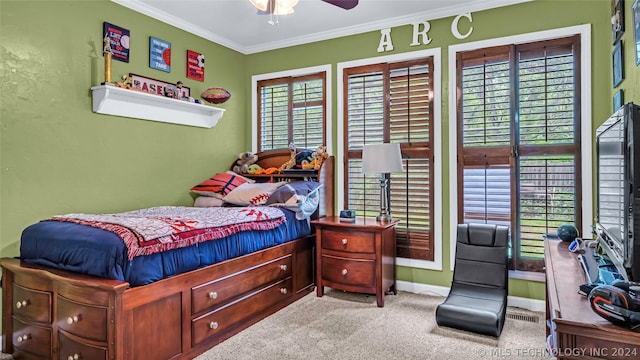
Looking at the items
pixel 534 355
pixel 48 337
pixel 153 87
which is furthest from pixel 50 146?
pixel 534 355

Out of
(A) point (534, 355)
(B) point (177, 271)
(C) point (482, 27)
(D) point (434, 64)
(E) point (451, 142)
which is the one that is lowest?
(A) point (534, 355)

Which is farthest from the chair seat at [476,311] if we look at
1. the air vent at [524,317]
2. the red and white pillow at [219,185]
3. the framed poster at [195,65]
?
the framed poster at [195,65]

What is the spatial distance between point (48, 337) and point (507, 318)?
313cm

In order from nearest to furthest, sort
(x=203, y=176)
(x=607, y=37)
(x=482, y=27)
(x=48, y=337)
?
(x=48, y=337) → (x=607, y=37) → (x=482, y=27) → (x=203, y=176)

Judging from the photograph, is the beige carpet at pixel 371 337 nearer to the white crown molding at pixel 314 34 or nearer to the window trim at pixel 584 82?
the window trim at pixel 584 82

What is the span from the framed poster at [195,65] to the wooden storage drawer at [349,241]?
2093 mm

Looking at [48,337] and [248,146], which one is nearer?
[48,337]

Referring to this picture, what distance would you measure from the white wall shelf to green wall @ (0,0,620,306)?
67mm

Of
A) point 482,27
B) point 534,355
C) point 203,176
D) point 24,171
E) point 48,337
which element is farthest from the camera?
point 203,176

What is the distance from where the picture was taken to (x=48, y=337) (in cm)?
219

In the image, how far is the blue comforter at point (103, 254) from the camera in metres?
1.98

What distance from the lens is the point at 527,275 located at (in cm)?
323

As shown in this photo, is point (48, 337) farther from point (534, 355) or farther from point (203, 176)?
point (534, 355)

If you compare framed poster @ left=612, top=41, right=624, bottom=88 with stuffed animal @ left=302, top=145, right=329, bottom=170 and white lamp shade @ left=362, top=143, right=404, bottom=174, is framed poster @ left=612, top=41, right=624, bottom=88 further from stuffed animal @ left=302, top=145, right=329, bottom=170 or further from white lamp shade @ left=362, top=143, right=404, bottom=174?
stuffed animal @ left=302, top=145, right=329, bottom=170
